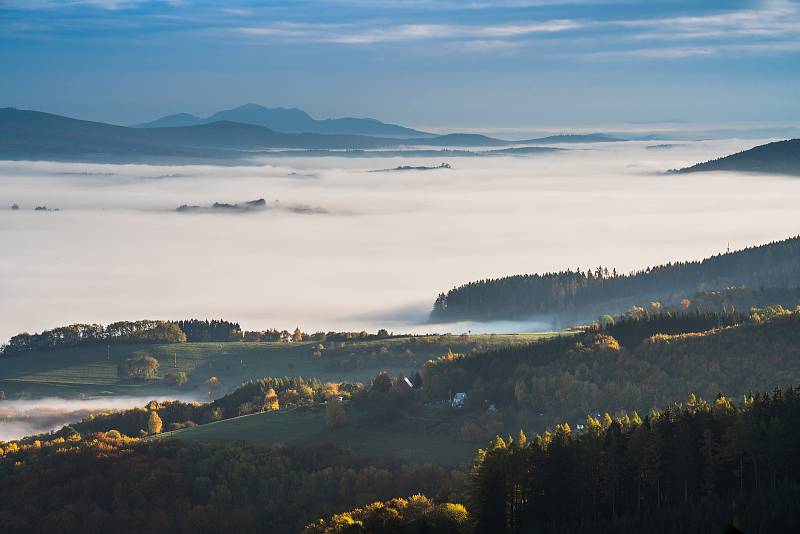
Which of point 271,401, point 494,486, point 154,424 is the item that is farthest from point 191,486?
point 271,401

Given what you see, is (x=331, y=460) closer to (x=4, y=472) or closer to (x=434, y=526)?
(x=4, y=472)

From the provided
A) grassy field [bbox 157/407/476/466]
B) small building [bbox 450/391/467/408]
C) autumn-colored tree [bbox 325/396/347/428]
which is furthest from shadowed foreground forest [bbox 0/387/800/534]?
small building [bbox 450/391/467/408]

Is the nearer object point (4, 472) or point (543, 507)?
point (543, 507)

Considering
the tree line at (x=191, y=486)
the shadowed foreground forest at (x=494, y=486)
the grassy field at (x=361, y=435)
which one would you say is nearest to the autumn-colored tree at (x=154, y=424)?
the grassy field at (x=361, y=435)

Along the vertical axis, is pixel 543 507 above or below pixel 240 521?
above

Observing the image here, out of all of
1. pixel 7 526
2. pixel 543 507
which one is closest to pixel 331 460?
pixel 7 526

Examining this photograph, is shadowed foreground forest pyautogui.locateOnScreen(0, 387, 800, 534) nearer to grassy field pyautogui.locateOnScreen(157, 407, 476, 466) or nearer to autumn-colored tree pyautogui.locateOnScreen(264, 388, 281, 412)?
grassy field pyautogui.locateOnScreen(157, 407, 476, 466)

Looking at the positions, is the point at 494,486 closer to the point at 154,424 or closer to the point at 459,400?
the point at 459,400

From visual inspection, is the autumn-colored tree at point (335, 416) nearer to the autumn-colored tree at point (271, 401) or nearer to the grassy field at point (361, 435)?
the grassy field at point (361, 435)
